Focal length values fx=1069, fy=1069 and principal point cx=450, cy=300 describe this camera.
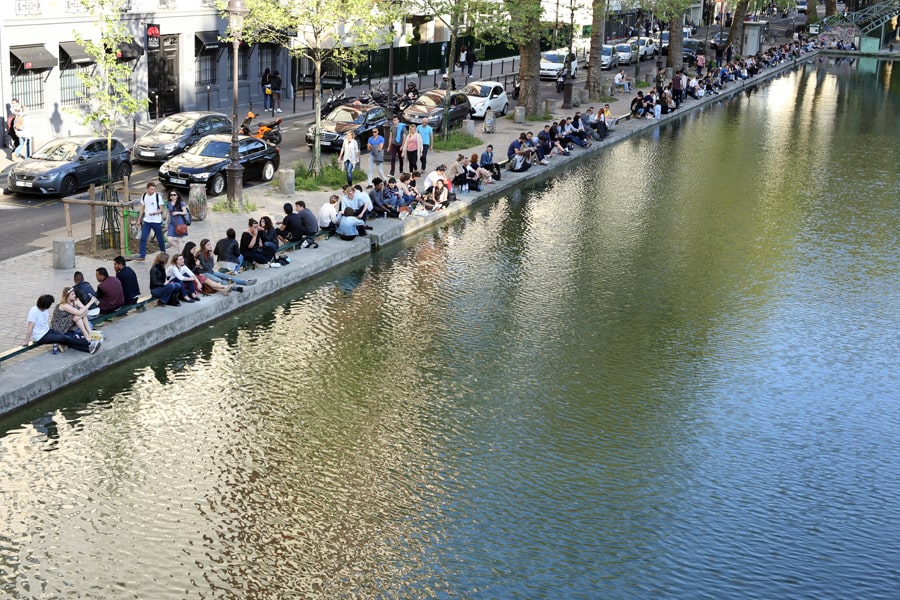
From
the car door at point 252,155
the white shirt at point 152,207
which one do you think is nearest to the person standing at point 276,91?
the car door at point 252,155

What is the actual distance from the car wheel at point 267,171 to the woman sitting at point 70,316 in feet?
47.2

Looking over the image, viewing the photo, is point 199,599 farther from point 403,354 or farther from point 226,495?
point 403,354

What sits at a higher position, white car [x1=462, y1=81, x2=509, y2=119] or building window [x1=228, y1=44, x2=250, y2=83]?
building window [x1=228, y1=44, x2=250, y2=83]

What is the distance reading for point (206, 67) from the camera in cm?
4434

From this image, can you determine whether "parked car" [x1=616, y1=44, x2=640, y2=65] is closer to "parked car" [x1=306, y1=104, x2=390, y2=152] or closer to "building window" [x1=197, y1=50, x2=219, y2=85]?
"building window" [x1=197, y1=50, x2=219, y2=85]

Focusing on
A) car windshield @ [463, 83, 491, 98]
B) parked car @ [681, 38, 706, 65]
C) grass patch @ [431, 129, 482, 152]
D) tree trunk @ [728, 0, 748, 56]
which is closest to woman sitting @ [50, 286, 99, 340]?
grass patch @ [431, 129, 482, 152]

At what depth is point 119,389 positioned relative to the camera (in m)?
15.5

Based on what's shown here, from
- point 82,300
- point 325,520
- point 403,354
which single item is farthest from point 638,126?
point 325,520

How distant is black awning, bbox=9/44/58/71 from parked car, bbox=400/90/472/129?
41.1 ft

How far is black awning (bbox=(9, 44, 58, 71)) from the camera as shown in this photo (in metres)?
33.4

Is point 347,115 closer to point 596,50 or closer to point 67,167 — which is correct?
point 67,167

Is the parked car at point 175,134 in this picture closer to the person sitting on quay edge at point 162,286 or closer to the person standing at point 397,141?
the person standing at point 397,141

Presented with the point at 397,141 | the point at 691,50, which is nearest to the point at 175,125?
the point at 397,141

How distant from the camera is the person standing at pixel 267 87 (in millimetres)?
43456
